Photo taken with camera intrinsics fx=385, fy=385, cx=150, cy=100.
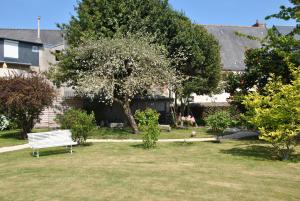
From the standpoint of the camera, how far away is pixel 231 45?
3972 cm

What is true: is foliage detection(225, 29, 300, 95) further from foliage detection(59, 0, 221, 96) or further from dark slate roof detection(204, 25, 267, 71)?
dark slate roof detection(204, 25, 267, 71)

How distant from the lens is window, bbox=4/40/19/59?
1549 inches

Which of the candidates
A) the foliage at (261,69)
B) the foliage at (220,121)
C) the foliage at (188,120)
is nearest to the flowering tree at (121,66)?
the foliage at (261,69)

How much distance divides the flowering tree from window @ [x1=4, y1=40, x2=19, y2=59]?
66.6 feet

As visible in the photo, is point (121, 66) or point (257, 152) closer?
point (257, 152)

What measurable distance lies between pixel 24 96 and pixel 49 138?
4.50 metres

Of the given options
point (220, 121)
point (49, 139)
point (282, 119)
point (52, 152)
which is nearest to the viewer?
point (282, 119)

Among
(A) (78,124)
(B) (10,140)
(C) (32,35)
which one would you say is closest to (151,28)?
(A) (78,124)

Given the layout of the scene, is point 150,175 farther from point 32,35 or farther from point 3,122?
point 32,35

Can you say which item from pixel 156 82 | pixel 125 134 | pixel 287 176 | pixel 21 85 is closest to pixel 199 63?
pixel 156 82

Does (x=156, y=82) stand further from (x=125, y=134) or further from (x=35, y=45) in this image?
(x=35, y=45)

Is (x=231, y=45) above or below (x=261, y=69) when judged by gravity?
above

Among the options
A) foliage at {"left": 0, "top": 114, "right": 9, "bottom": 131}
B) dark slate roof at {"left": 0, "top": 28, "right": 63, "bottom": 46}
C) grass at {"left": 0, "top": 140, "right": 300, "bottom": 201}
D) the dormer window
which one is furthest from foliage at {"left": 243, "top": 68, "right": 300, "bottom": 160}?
dark slate roof at {"left": 0, "top": 28, "right": 63, "bottom": 46}

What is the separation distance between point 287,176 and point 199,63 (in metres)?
17.6
